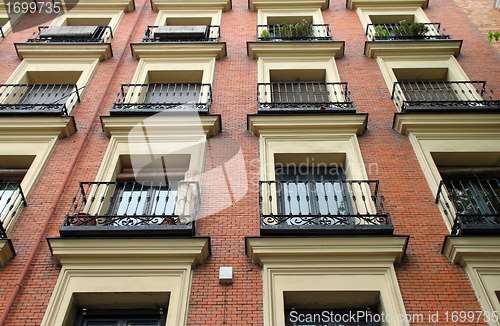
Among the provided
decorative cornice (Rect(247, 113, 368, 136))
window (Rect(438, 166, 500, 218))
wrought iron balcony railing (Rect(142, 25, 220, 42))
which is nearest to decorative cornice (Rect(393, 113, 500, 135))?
window (Rect(438, 166, 500, 218))

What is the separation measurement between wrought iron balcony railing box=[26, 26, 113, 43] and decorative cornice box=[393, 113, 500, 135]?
10.3 meters

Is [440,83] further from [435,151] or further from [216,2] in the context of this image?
[216,2]

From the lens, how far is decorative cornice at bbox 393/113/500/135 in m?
10.1

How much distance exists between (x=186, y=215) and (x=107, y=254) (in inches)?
61.2

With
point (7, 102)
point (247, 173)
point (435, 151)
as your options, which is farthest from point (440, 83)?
point (7, 102)

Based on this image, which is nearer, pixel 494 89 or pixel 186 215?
pixel 186 215

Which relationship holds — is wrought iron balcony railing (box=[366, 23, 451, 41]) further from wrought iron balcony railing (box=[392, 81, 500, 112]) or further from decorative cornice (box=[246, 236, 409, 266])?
decorative cornice (box=[246, 236, 409, 266])

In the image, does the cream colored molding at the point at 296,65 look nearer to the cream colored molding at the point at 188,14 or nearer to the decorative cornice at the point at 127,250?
the cream colored molding at the point at 188,14

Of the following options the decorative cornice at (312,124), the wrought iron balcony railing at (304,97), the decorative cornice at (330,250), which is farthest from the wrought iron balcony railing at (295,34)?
the decorative cornice at (330,250)

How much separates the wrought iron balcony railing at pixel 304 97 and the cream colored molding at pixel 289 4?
482 centimetres

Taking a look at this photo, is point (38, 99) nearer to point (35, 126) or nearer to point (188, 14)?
point (35, 126)

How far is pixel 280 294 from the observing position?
7133 mm

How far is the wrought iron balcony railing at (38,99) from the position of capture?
425 inches

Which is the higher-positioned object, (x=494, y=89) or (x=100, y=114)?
(x=494, y=89)
